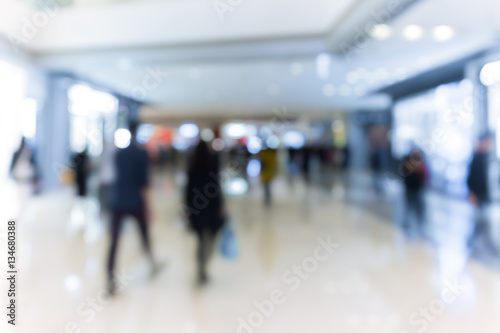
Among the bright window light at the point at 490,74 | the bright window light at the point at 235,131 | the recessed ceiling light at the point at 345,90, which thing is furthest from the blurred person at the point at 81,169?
the bright window light at the point at 490,74

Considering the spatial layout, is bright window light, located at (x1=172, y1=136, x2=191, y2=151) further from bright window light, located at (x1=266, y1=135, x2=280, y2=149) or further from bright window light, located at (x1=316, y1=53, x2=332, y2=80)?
bright window light, located at (x1=316, y1=53, x2=332, y2=80)

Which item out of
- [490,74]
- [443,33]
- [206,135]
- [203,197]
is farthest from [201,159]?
[490,74]

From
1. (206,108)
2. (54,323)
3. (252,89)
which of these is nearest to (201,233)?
(54,323)

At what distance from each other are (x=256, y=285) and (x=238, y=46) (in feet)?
12.6

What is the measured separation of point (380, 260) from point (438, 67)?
497cm

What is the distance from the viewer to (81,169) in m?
5.36

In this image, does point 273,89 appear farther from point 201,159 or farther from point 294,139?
point 201,159

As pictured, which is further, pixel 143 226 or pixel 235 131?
pixel 235 131

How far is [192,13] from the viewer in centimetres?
429

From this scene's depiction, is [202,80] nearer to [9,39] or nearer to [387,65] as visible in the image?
[9,39]

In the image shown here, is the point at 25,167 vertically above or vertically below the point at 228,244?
above

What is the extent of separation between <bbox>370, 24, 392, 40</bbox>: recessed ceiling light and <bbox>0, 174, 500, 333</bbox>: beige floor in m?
2.94

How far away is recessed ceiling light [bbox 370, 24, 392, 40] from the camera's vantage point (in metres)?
4.46

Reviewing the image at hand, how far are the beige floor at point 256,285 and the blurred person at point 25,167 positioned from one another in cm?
78
